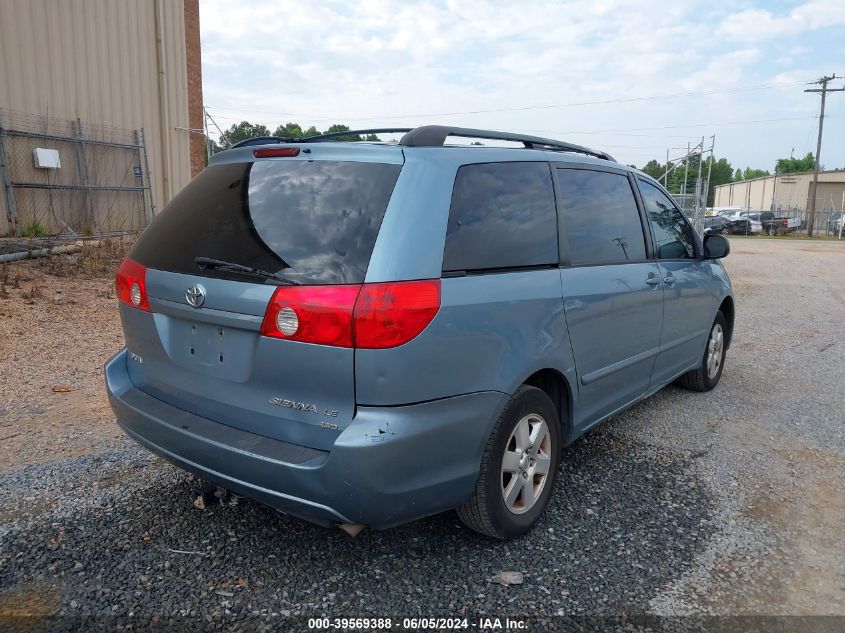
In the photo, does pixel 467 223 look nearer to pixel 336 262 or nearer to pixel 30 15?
pixel 336 262

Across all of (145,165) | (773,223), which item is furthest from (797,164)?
(145,165)

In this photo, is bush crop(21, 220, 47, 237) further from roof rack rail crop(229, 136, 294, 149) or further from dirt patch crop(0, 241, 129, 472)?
roof rack rail crop(229, 136, 294, 149)

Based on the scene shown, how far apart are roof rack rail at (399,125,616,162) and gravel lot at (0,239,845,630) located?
1775 mm

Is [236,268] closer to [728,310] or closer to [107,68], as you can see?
[728,310]

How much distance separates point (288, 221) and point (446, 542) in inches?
62.7

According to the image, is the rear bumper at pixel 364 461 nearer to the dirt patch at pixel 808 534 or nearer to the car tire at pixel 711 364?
the dirt patch at pixel 808 534

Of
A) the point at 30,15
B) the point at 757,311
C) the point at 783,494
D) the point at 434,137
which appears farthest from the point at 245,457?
the point at 30,15

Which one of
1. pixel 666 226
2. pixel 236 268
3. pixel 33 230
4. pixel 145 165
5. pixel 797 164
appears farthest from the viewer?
pixel 797 164

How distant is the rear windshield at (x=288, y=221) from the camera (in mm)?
2422

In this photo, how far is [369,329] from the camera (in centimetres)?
231

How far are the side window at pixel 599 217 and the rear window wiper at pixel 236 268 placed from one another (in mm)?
1545

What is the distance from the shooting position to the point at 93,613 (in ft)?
7.91

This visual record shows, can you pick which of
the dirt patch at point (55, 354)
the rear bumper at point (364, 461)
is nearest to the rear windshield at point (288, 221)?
the rear bumper at point (364, 461)

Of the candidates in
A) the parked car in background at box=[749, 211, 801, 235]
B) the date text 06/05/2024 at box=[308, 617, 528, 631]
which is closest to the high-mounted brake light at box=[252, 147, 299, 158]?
the date text 06/05/2024 at box=[308, 617, 528, 631]
